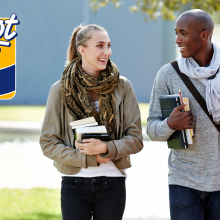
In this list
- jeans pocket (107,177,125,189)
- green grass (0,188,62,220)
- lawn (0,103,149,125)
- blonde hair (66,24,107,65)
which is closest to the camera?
jeans pocket (107,177,125,189)

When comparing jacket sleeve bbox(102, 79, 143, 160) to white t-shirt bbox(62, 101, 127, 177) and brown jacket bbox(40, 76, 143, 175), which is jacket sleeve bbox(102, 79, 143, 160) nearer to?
brown jacket bbox(40, 76, 143, 175)

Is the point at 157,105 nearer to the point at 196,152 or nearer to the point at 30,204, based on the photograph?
the point at 196,152

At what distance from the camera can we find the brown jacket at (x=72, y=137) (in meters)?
2.85

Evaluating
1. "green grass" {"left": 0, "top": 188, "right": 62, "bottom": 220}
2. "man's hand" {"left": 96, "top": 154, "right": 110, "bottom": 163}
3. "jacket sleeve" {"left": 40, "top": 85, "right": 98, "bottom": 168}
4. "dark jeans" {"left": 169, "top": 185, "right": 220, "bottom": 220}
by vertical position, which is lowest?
"green grass" {"left": 0, "top": 188, "right": 62, "bottom": 220}

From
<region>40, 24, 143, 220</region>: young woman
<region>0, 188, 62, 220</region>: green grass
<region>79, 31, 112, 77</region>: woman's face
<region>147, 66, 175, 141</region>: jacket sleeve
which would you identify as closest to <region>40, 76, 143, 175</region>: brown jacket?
<region>40, 24, 143, 220</region>: young woman

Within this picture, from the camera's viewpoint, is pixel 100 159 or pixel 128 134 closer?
pixel 100 159

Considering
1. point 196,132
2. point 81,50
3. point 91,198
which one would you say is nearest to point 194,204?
point 196,132

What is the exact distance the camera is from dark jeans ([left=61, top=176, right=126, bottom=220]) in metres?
2.85

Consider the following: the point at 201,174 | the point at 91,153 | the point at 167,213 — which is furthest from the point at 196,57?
the point at 167,213

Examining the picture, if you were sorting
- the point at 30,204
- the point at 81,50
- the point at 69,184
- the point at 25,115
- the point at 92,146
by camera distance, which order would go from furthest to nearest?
the point at 25,115 < the point at 30,204 < the point at 81,50 < the point at 69,184 < the point at 92,146

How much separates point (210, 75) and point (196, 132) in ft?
1.36

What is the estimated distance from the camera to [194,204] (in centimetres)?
285

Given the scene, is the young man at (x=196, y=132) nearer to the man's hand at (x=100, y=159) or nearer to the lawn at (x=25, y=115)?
the man's hand at (x=100, y=159)

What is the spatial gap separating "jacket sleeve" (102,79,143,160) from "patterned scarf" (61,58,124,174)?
95 millimetres
